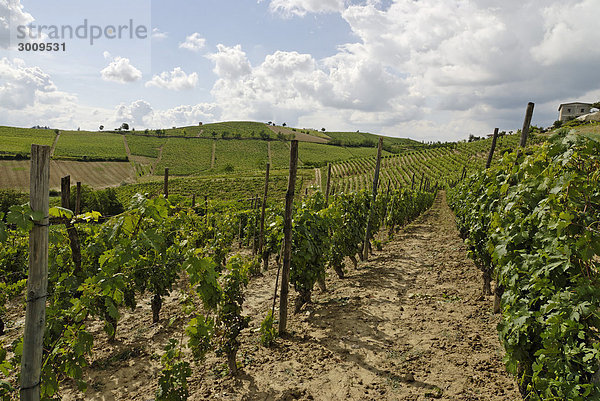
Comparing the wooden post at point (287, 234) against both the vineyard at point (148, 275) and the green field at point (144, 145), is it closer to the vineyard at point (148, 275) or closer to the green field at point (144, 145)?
the vineyard at point (148, 275)

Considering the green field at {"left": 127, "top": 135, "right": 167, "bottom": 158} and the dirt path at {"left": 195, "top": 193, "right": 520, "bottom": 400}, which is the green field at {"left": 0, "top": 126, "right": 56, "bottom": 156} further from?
the dirt path at {"left": 195, "top": 193, "right": 520, "bottom": 400}

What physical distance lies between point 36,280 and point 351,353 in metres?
4.01

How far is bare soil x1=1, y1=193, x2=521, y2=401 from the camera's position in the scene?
3908 millimetres

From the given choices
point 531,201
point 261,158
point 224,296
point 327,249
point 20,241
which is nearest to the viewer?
point 531,201

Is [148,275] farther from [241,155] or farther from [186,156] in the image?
[241,155]

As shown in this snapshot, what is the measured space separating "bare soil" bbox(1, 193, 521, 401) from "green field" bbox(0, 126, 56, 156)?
238 feet

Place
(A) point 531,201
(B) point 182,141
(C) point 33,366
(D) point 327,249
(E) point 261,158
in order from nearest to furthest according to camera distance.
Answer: (C) point 33,366 → (A) point 531,201 → (D) point 327,249 → (E) point 261,158 → (B) point 182,141

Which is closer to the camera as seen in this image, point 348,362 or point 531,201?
point 531,201

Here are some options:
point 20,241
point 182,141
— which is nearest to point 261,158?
point 182,141

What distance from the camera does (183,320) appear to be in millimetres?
6688

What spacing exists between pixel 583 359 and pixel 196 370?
4530 millimetres

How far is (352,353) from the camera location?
4.72m

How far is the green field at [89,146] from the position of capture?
69.2 metres

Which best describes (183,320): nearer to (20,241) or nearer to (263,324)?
(263,324)
